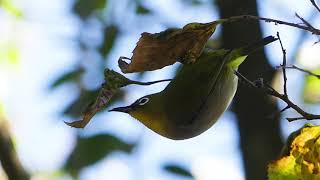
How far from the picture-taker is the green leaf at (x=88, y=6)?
3600 millimetres

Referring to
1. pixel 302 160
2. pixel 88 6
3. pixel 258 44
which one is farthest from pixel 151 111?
pixel 88 6

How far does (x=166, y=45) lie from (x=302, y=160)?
1.18ft

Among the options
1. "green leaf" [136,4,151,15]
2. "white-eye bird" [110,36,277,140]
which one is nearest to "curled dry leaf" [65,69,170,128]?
"white-eye bird" [110,36,277,140]

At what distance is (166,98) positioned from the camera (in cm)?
188

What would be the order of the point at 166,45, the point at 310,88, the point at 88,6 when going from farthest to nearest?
1. the point at 310,88
2. the point at 88,6
3. the point at 166,45

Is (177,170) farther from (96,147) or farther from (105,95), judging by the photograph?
(105,95)

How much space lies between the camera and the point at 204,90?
1.65 meters

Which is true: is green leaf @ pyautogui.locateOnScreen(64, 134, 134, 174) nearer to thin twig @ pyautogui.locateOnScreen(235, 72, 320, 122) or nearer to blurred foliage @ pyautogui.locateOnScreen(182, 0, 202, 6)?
thin twig @ pyautogui.locateOnScreen(235, 72, 320, 122)

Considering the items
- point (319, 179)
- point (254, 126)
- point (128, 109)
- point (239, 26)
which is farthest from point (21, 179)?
point (319, 179)

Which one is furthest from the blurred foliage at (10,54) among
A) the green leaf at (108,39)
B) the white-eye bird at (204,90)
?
the white-eye bird at (204,90)

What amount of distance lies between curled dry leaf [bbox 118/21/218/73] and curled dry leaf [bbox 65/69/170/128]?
0.11 feet

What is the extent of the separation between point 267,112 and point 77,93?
118cm

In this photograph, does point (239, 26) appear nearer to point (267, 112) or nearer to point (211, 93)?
point (267, 112)

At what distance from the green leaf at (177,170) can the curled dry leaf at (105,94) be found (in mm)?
1388
